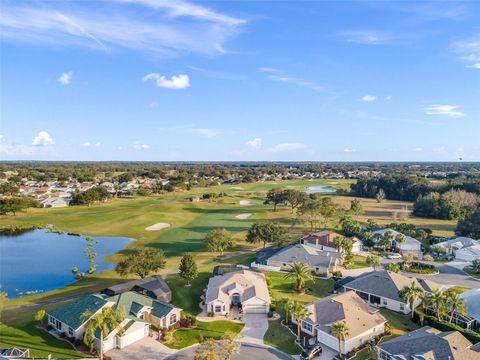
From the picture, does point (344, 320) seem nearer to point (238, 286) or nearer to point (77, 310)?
point (238, 286)

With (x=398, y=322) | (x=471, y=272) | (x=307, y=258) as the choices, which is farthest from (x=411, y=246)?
(x=398, y=322)

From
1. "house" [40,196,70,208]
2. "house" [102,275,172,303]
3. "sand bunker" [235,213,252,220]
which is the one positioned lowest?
"sand bunker" [235,213,252,220]

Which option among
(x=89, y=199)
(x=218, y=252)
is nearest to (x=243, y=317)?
(x=218, y=252)

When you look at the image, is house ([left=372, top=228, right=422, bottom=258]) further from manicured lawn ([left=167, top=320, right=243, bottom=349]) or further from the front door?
manicured lawn ([left=167, top=320, right=243, bottom=349])

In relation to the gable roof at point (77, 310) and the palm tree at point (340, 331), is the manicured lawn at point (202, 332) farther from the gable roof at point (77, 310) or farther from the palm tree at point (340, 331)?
the palm tree at point (340, 331)

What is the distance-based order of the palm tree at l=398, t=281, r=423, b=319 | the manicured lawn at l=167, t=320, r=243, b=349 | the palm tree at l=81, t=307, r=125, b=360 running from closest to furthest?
the palm tree at l=81, t=307, r=125, b=360, the manicured lawn at l=167, t=320, r=243, b=349, the palm tree at l=398, t=281, r=423, b=319

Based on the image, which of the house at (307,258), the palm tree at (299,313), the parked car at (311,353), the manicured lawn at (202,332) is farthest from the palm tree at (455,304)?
the manicured lawn at (202,332)

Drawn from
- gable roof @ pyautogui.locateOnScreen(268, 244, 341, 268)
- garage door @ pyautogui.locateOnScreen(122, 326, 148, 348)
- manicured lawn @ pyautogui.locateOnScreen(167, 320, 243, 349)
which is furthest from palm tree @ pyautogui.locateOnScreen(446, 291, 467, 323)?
garage door @ pyautogui.locateOnScreen(122, 326, 148, 348)
